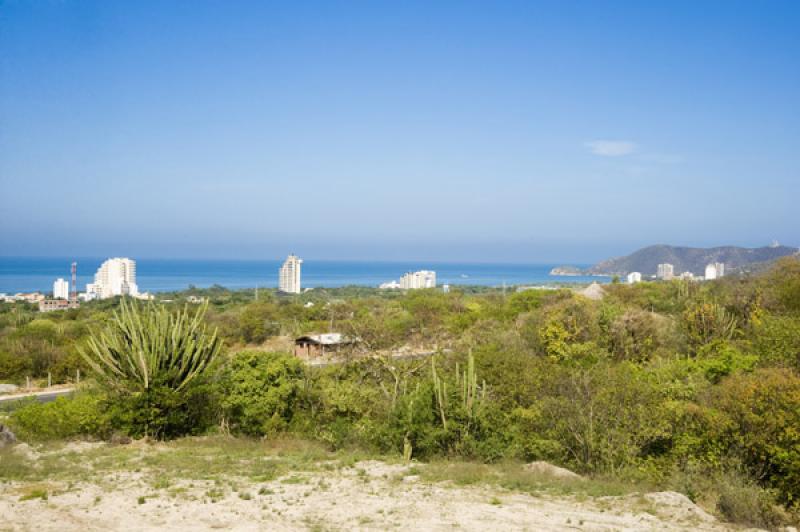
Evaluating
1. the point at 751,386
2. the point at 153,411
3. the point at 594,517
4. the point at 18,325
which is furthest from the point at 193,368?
the point at 18,325

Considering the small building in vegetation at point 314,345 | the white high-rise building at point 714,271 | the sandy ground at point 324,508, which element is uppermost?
the white high-rise building at point 714,271

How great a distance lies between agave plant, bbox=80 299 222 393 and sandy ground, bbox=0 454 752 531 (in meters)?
5.82

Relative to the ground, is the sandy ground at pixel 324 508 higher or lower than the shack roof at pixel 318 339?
higher

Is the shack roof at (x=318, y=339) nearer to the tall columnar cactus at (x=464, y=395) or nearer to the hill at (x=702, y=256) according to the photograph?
the tall columnar cactus at (x=464, y=395)

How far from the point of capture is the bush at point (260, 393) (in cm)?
1975

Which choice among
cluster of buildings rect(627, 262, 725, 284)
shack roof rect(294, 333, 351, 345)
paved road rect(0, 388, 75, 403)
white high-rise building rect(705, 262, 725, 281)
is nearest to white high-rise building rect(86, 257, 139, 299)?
shack roof rect(294, 333, 351, 345)

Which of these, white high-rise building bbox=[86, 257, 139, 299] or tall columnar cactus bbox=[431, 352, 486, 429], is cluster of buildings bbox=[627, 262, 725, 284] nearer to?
white high-rise building bbox=[86, 257, 139, 299]

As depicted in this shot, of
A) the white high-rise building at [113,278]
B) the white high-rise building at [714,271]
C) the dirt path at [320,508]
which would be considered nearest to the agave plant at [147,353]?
the dirt path at [320,508]

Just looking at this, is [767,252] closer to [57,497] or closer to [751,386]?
[751,386]

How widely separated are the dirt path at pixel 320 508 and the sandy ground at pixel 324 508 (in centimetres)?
2

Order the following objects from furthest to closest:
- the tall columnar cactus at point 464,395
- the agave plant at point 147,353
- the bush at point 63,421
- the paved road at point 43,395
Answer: the paved road at point 43,395
the bush at point 63,421
the agave plant at point 147,353
the tall columnar cactus at point 464,395

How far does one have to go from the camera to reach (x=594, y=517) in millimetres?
10906

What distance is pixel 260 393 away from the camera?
19906mm

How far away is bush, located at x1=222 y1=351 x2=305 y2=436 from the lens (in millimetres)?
19750
